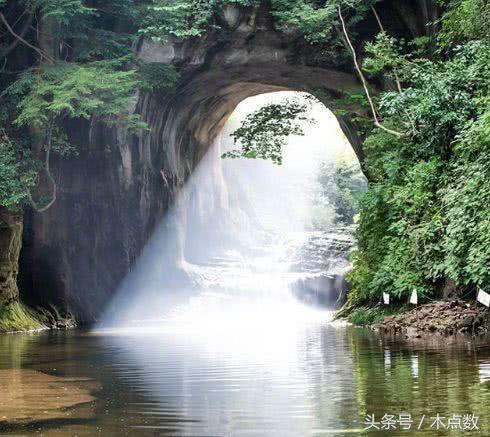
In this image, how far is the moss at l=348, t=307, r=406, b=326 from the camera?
17.1 metres

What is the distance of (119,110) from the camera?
2112 centimetres

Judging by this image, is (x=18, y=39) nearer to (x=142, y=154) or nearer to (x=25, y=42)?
(x=25, y=42)

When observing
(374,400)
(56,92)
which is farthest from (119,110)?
(374,400)

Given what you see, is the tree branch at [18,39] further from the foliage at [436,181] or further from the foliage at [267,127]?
the foliage at [436,181]

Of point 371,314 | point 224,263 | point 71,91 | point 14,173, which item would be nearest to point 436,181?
point 371,314

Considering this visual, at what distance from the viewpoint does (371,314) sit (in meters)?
18.1

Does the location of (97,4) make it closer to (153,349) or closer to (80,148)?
(80,148)

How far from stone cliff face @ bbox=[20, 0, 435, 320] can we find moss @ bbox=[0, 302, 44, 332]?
2.26 meters

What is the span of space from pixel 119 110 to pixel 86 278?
333 inches

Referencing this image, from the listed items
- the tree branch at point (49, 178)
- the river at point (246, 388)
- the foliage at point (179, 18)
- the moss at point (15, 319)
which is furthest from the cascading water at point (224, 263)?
the river at point (246, 388)

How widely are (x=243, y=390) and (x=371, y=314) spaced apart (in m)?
11.7

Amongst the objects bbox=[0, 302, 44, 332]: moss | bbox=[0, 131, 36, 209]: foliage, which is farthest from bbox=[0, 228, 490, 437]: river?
bbox=[0, 302, 44, 332]: moss

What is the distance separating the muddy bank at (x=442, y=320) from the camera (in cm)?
1276

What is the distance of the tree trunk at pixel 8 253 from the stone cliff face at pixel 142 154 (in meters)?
2.61
